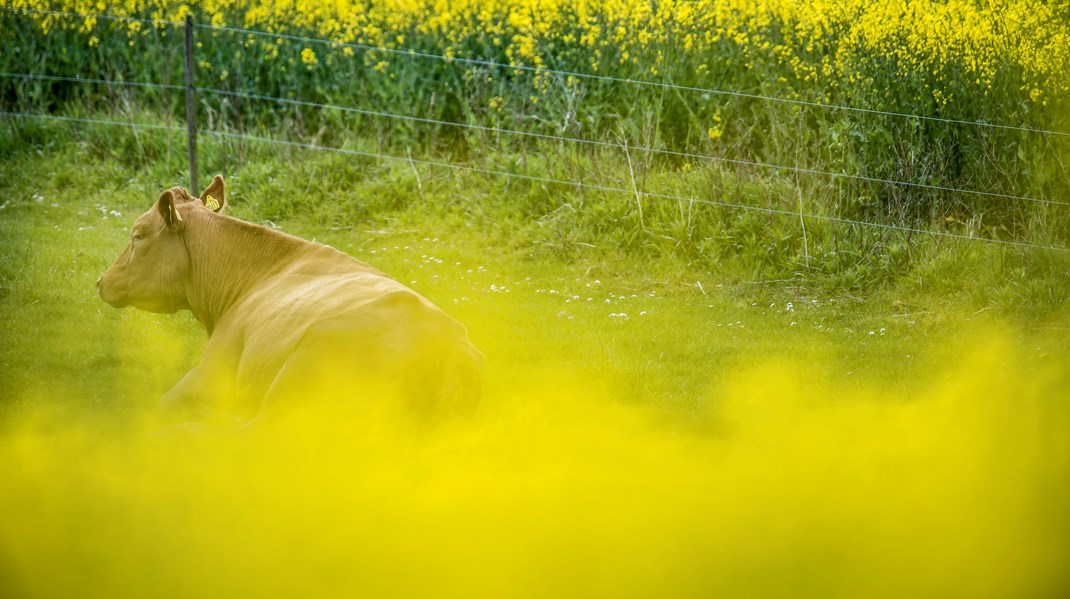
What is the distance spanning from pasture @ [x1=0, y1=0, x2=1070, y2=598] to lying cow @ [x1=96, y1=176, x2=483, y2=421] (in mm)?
186

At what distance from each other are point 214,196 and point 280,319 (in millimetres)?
1414

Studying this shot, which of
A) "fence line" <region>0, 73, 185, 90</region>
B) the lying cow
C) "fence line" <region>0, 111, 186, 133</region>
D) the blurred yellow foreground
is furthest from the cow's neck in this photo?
"fence line" <region>0, 73, 185, 90</region>

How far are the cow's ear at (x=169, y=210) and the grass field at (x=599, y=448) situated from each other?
98 centimetres

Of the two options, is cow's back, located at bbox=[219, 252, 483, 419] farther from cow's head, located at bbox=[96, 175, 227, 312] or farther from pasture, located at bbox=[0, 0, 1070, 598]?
cow's head, located at bbox=[96, 175, 227, 312]

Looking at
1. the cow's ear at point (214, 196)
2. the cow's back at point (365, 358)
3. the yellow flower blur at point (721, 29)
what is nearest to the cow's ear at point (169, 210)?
the cow's ear at point (214, 196)

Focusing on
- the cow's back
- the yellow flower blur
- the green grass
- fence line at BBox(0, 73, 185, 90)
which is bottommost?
the green grass

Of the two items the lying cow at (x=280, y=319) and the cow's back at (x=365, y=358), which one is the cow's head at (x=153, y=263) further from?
the cow's back at (x=365, y=358)

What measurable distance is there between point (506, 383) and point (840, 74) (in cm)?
443

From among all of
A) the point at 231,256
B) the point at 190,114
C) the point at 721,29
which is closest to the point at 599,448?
the point at 231,256

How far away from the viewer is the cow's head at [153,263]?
5.92 metres

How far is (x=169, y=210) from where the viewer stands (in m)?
5.77

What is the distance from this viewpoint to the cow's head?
19.4 ft

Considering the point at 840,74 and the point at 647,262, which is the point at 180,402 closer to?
the point at 647,262

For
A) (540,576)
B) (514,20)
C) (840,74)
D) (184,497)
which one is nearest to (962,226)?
(840,74)
